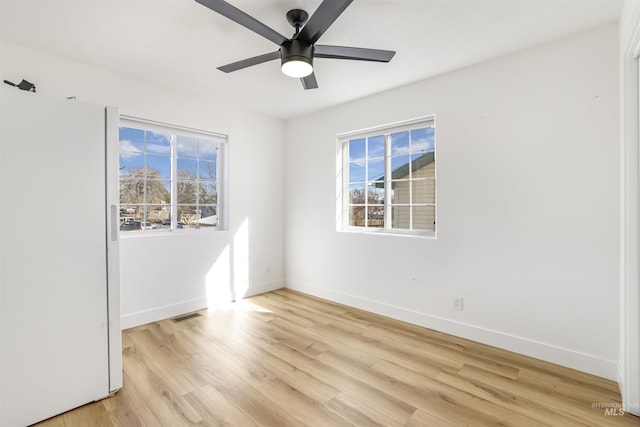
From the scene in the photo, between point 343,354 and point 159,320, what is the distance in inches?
81.3

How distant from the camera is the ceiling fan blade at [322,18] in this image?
1501mm

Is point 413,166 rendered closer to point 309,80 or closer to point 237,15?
point 309,80

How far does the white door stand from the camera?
1614 millimetres

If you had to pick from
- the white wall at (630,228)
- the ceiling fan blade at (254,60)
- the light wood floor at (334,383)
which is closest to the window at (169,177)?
the light wood floor at (334,383)

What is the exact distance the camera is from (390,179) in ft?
11.5

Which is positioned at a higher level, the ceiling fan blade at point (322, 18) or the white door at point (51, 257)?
the ceiling fan blade at point (322, 18)

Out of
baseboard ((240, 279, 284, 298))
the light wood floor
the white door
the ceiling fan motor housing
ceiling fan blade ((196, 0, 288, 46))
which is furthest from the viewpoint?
baseboard ((240, 279, 284, 298))

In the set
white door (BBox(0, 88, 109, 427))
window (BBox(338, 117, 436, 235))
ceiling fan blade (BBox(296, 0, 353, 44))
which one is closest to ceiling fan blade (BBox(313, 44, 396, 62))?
ceiling fan blade (BBox(296, 0, 353, 44))

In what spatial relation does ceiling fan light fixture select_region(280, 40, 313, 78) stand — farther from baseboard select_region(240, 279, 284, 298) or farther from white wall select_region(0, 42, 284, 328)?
baseboard select_region(240, 279, 284, 298)

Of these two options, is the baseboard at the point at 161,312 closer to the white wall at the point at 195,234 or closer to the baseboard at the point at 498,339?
the white wall at the point at 195,234

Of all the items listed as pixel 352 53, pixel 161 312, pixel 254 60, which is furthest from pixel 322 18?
pixel 161 312

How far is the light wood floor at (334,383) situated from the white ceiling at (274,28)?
8.34 feet

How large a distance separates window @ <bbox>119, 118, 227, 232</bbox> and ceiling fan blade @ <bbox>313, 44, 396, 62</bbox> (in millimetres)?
2194

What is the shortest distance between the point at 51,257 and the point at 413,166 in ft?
10.4
